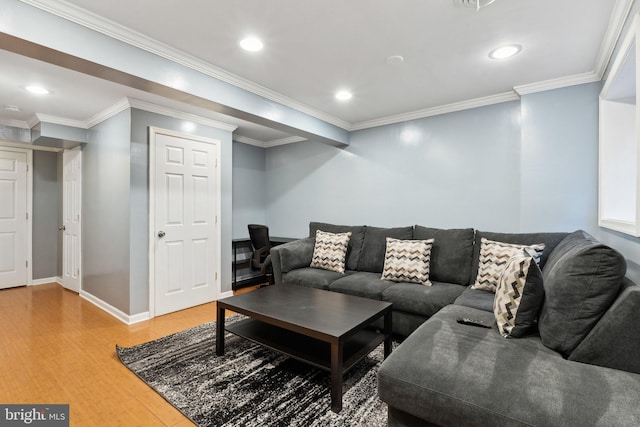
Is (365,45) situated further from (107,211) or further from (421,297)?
(107,211)

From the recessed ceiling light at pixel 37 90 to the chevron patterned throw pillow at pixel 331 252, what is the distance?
317 centimetres

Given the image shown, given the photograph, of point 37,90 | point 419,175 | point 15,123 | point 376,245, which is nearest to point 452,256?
point 376,245

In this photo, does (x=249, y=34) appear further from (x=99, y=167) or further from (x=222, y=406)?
(x=99, y=167)

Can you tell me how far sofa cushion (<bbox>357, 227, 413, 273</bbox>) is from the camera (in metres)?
3.41

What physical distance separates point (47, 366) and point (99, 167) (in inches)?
91.2

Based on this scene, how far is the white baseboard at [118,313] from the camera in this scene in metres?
3.21

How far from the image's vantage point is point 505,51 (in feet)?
7.32

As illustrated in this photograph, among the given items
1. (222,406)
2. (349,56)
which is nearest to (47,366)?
(222,406)

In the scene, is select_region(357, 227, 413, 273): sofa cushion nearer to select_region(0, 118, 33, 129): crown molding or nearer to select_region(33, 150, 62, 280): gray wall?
select_region(0, 118, 33, 129): crown molding

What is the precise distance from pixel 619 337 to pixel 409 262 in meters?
1.76

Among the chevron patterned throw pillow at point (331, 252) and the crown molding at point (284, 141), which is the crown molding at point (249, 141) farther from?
the chevron patterned throw pillow at point (331, 252)

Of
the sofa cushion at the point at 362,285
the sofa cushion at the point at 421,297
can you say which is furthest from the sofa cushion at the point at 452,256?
the sofa cushion at the point at 362,285

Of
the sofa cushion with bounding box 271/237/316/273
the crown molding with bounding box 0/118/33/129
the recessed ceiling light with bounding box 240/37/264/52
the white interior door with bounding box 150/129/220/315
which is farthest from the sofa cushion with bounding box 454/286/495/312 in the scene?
the crown molding with bounding box 0/118/33/129

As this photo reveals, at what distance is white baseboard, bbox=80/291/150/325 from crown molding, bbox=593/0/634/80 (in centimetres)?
460
